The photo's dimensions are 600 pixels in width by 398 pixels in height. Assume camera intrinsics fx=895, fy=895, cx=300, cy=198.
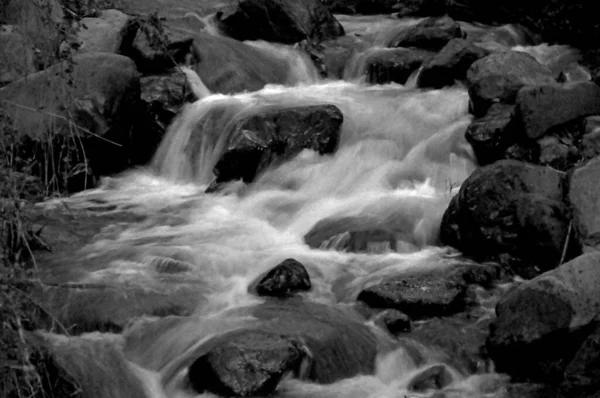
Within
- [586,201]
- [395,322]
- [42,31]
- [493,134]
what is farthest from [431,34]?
[42,31]

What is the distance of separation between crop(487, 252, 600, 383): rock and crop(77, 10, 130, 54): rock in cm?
706

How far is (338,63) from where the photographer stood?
12953mm

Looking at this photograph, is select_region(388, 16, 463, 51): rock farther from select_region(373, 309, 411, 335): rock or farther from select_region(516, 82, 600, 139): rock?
select_region(373, 309, 411, 335): rock

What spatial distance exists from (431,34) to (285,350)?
25.2ft

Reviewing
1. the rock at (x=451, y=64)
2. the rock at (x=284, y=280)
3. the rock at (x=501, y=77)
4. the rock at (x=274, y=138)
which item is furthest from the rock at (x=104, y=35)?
the rock at (x=284, y=280)

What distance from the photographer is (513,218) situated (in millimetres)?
7766

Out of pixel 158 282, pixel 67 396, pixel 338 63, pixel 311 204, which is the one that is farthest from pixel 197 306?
pixel 338 63

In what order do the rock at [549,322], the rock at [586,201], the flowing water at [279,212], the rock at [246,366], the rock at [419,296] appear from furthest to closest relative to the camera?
1. the rock at [586,201]
2. the rock at [419,296]
3. the flowing water at [279,212]
4. the rock at [549,322]
5. the rock at [246,366]

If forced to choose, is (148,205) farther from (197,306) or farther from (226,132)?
(197,306)

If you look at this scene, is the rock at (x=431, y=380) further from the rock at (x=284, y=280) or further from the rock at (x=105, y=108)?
the rock at (x=105, y=108)

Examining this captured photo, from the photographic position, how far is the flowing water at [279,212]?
634cm

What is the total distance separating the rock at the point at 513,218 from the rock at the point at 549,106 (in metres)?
1.00

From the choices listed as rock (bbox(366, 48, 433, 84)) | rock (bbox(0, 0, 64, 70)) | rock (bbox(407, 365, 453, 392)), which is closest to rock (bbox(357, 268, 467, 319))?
rock (bbox(407, 365, 453, 392))

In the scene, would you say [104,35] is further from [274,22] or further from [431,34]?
[431,34]
